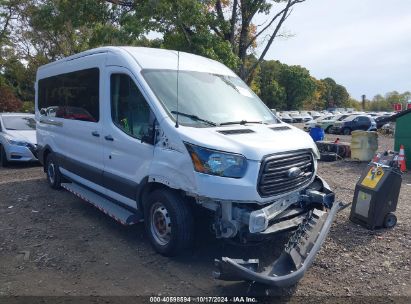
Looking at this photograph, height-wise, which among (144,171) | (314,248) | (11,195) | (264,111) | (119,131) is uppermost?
(264,111)

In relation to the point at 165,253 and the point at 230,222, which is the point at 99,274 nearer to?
the point at 165,253

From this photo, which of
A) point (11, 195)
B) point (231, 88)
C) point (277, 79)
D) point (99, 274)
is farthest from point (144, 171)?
point (277, 79)

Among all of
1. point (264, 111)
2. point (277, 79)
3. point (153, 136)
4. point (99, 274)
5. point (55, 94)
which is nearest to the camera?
point (99, 274)

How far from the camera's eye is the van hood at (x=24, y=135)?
11.1m

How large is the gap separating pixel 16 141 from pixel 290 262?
958 centimetres

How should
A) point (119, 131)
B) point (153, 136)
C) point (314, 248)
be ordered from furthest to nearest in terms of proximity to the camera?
point (119, 131) → point (153, 136) → point (314, 248)

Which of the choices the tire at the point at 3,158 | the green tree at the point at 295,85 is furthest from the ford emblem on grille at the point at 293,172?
the green tree at the point at 295,85

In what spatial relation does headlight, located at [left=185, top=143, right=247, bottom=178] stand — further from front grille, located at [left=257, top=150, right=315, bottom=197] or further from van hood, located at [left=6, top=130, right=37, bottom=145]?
van hood, located at [left=6, top=130, right=37, bottom=145]

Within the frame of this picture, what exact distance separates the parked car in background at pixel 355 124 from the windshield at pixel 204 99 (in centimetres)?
2613

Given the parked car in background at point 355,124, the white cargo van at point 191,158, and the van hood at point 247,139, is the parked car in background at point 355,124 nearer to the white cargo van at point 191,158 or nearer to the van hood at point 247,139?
the white cargo van at point 191,158

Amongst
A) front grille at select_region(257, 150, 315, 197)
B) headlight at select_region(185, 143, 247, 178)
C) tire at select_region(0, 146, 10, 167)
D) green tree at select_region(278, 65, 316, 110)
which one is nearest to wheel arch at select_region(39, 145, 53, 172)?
tire at select_region(0, 146, 10, 167)

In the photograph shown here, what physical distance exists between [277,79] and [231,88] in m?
76.3

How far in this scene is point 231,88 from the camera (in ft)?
17.7

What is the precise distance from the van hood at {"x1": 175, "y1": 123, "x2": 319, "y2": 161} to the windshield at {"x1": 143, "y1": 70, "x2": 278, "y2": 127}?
24cm
